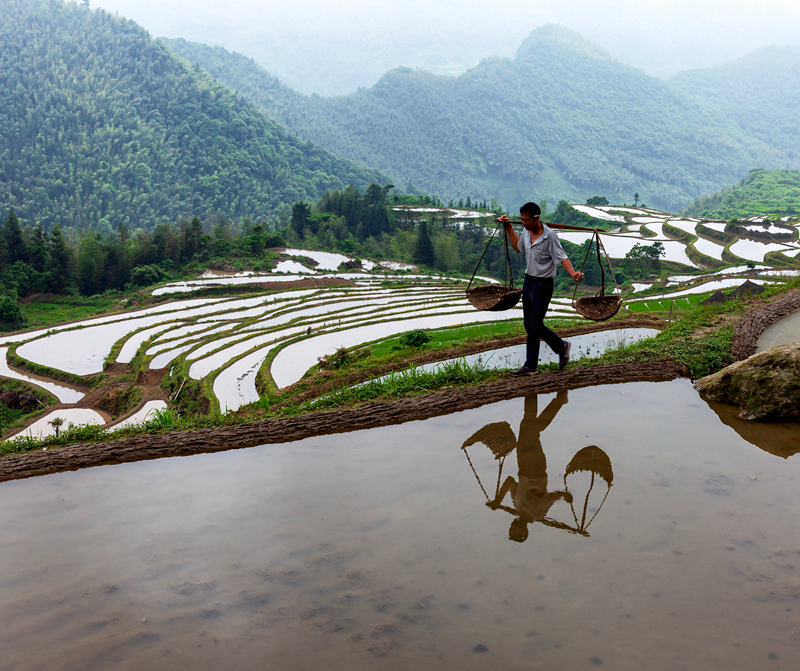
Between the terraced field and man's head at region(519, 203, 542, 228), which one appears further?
the terraced field

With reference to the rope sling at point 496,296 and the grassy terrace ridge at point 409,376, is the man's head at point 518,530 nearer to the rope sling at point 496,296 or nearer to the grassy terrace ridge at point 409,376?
the grassy terrace ridge at point 409,376

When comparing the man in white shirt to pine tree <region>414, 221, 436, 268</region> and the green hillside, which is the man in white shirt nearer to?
pine tree <region>414, 221, 436, 268</region>

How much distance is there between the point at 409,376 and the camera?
261 inches

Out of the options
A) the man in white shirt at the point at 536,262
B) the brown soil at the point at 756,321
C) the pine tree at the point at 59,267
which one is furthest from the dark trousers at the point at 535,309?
the pine tree at the point at 59,267

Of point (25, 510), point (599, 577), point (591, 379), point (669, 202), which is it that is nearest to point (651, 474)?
point (599, 577)

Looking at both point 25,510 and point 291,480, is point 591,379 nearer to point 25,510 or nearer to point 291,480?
point 291,480

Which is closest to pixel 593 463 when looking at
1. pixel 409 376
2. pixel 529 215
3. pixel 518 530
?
pixel 518 530

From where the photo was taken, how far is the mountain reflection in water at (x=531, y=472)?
3.49 meters

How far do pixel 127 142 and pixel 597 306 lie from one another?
14468cm

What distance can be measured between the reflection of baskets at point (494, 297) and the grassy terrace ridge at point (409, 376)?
73 cm

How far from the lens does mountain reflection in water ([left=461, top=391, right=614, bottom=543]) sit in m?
3.49

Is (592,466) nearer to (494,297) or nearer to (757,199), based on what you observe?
(494,297)

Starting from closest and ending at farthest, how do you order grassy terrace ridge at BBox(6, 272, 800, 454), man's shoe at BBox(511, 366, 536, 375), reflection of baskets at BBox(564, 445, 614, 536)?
1. reflection of baskets at BBox(564, 445, 614, 536)
2. grassy terrace ridge at BBox(6, 272, 800, 454)
3. man's shoe at BBox(511, 366, 536, 375)

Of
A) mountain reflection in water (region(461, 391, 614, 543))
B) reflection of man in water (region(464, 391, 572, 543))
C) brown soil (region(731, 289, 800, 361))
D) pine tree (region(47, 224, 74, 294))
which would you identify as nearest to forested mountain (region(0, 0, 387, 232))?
pine tree (region(47, 224, 74, 294))
